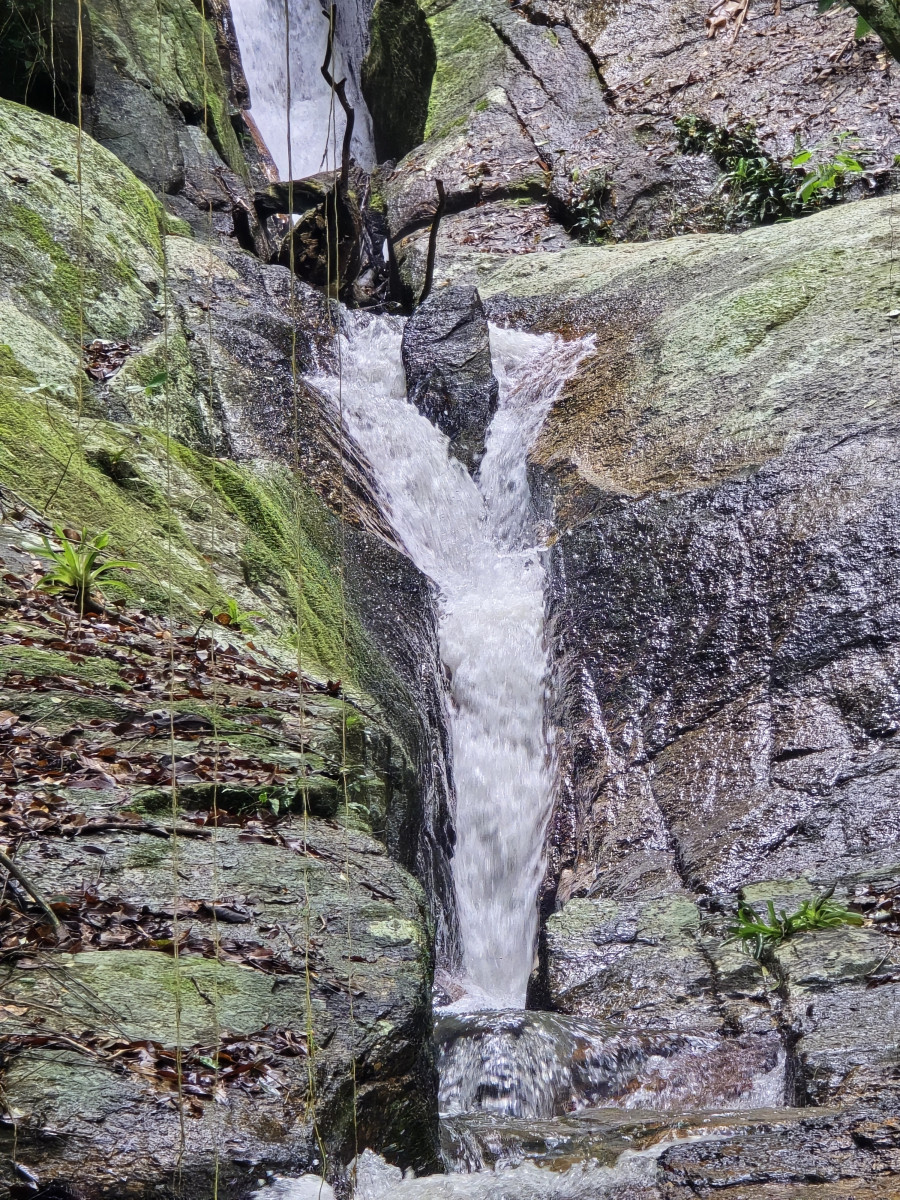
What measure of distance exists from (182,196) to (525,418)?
561cm

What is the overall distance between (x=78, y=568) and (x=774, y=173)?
11.5m

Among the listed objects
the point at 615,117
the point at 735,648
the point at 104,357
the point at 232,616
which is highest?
the point at 615,117

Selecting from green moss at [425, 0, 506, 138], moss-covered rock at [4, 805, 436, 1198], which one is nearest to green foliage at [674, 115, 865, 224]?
green moss at [425, 0, 506, 138]

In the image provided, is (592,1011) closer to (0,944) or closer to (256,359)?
(0,944)

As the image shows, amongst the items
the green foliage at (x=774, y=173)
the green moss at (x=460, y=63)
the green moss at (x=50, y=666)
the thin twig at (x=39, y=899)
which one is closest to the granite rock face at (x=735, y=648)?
the green foliage at (x=774, y=173)

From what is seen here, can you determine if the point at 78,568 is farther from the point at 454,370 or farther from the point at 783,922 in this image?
the point at 454,370

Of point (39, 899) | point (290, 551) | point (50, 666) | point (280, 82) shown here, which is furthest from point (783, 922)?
point (280, 82)

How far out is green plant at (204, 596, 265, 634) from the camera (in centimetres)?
612

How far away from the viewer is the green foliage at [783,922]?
5922mm

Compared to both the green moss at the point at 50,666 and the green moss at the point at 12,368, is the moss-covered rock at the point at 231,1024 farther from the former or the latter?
the green moss at the point at 12,368

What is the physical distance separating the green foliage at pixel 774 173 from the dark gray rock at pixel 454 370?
4474 mm

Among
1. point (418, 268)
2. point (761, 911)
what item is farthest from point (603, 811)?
point (418, 268)

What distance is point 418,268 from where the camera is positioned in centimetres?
1349

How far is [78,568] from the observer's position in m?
5.53
